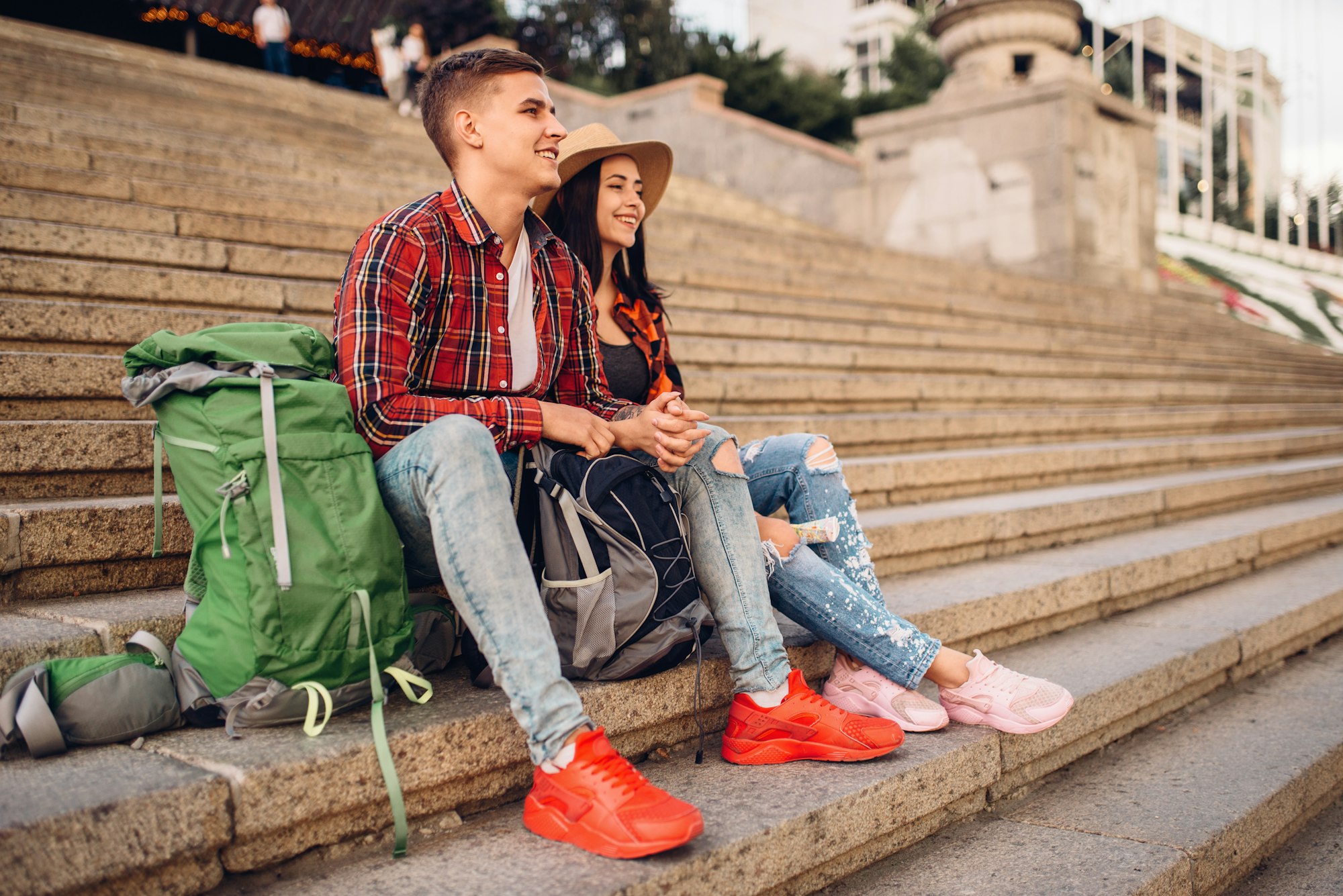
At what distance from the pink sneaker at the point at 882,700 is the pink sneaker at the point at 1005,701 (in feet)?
0.19

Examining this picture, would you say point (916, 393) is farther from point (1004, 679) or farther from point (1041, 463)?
point (1004, 679)

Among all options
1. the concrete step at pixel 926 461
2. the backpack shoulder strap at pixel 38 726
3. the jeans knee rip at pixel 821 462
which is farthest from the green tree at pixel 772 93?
the backpack shoulder strap at pixel 38 726

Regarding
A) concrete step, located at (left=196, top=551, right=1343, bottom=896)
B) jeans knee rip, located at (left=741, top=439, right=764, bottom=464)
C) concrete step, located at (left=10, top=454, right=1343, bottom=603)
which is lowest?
concrete step, located at (left=196, top=551, right=1343, bottom=896)

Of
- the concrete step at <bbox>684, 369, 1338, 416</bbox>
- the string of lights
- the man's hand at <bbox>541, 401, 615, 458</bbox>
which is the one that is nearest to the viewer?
the man's hand at <bbox>541, 401, 615, 458</bbox>

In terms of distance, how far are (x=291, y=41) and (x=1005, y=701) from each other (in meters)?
16.3

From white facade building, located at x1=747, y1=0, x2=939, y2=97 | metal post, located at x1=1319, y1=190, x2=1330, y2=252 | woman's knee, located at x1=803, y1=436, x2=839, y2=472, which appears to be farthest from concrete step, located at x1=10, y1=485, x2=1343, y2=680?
white facade building, located at x1=747, y1=0, x2=939, y2=97

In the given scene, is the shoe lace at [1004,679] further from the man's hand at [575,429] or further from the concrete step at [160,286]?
the concrete step at [160,286]

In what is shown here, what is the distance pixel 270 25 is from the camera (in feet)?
39.5

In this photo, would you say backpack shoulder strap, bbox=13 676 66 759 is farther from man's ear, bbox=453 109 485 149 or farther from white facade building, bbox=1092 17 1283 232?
white facade building, bbox=1092 17 1283 232

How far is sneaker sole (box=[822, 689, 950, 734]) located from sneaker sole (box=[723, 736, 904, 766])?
18cm

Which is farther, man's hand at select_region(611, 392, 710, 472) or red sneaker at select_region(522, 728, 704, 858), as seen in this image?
man's hand at select_region(611, 392, 710, 472)

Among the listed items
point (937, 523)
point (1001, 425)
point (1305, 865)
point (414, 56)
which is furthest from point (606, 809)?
point (414, 56)

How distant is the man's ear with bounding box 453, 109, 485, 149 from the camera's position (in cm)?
225

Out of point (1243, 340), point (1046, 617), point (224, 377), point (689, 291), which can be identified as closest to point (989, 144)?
point (1243, 340)
